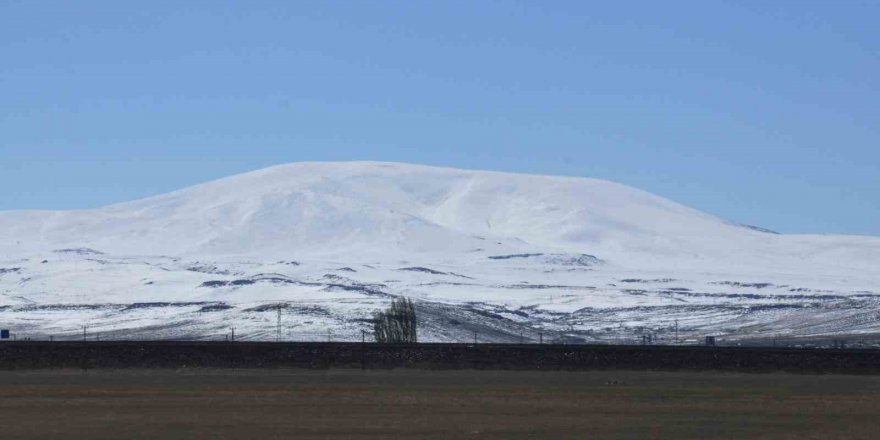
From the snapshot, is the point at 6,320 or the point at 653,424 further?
the point at 6,320

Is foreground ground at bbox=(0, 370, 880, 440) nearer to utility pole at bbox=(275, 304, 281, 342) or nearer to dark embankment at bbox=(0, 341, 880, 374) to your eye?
dark embankment at bbox=(0, 341, 880, 374)

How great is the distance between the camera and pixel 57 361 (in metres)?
66.1

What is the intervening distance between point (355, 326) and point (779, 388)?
67.3 metres

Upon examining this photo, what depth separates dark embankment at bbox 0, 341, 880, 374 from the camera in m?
65.6

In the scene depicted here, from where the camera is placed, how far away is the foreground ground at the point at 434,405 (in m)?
38.7

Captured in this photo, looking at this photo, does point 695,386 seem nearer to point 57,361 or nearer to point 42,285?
point 57,361

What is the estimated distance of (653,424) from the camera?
4078 cm

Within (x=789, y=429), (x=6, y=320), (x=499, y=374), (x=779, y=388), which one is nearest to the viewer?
(x=789, y=429)

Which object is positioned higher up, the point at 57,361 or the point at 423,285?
the point at 423,285

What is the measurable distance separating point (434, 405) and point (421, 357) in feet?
69.8

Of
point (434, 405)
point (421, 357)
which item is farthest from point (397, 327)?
point (434, 405)

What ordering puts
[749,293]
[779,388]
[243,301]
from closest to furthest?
[779,388] → [243,301] → [749,293]

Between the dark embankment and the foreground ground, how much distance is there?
2.11 metres

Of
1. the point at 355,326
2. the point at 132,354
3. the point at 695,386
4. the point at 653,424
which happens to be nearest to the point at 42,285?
the point at 355,326
